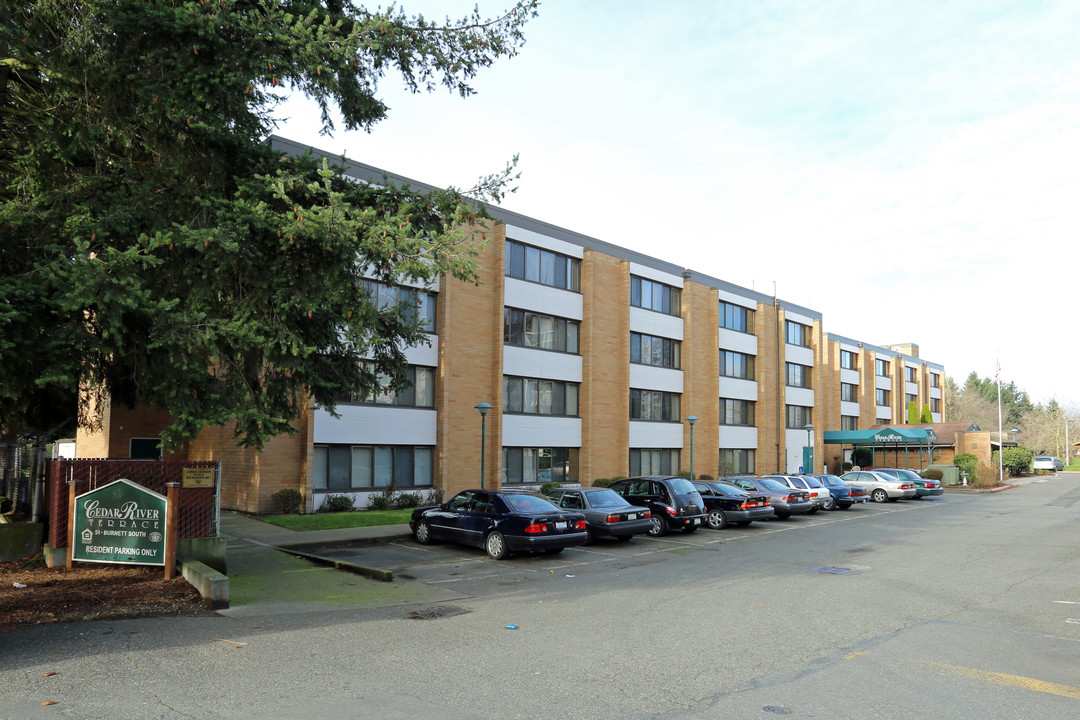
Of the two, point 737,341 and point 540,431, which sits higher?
point 737,341

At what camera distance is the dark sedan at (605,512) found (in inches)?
688

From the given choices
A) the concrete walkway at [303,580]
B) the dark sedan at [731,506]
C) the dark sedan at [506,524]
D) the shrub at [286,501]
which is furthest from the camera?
the shrub at [286,501]

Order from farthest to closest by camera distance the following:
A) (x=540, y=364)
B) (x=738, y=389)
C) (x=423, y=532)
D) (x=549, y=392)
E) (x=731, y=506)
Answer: (x=738, y=389) < (x=549, y=392) < (x=540, y=364) < (x=731, y=506) < (x=423, y=532)

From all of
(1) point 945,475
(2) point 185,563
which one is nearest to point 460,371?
(2) point 185,563

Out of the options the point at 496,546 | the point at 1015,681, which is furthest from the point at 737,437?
the point at 1015,681

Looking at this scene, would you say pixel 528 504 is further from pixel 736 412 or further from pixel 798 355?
pixel 798 355

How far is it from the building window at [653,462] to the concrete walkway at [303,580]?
1940 centimetres

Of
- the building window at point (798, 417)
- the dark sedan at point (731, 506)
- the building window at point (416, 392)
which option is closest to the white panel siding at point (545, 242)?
the building window at point (416, 392)

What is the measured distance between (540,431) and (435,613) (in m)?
20.9

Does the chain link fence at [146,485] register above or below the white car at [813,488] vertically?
above

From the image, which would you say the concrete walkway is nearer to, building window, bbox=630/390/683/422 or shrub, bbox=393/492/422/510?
shrub, bbox=393/492/422/510

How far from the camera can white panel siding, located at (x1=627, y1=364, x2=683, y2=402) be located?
3641 centimetres

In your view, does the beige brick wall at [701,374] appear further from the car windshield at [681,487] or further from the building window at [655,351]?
the car windshield at [681,487]

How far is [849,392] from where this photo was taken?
214ft
